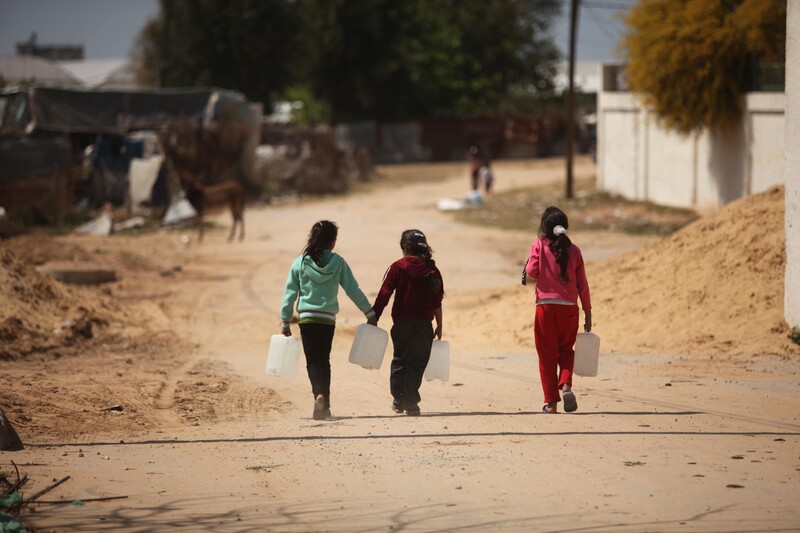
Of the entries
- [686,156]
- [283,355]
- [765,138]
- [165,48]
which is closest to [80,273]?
[283,355]

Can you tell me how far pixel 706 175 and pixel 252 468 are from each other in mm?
20514

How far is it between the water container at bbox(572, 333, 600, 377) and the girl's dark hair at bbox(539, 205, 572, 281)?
58cm

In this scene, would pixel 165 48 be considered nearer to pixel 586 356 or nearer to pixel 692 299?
pixel 692 299

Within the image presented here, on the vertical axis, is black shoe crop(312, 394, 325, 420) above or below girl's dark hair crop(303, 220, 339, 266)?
below

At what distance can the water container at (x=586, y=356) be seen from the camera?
7.79 meters

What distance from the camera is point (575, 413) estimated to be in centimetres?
759

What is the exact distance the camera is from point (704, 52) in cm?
2280

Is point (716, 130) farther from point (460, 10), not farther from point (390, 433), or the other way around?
point (460, 10)

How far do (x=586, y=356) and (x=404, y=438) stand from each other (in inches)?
67.8

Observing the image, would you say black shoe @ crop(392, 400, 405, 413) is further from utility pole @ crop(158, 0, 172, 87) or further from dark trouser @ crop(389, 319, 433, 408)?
utility pole @ crop(158, 0, 172, 87)

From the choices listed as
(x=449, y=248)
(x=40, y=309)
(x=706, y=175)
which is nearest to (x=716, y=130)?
(x=706, y=175)

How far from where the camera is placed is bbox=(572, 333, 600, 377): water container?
25.6 ft

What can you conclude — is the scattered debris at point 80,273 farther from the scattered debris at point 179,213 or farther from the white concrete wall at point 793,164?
the white concrete wall at point 793,164

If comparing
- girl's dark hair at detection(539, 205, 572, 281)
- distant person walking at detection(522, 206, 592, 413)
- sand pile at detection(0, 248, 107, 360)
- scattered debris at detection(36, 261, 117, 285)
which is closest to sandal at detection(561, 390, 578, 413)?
distant person walking at detection(522, 206, 592, 413)
